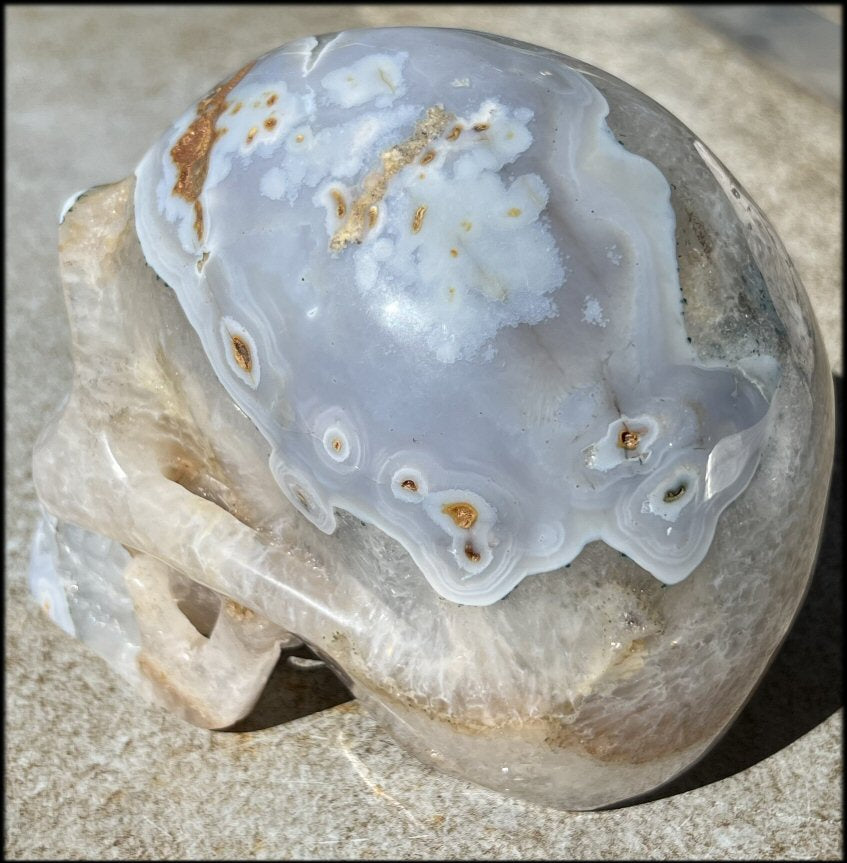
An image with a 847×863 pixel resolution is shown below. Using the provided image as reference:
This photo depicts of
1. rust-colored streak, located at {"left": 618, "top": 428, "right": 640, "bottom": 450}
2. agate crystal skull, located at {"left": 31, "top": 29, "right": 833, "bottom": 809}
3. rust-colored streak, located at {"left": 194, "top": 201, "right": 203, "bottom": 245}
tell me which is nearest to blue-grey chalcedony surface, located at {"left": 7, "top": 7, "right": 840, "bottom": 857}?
agate crystal skull, located at {"left": 31, "top": 29, "right": 833, "bottom": 809}

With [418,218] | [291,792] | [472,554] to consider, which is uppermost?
[418,218]

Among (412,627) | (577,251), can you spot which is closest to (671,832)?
(412,627)

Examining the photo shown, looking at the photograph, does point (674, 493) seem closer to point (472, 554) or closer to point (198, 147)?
point (472, 554)

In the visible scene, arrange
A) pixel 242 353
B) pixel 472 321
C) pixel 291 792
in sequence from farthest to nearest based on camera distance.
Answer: pixel 291 792, pixel 242 353, pixel 472 321

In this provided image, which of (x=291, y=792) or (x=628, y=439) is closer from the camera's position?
(x=628, y=439)

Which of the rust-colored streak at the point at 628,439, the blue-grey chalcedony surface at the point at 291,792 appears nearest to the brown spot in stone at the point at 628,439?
the rust-colored streak at the point at 628,439

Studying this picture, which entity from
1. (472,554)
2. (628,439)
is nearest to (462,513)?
(472,554)

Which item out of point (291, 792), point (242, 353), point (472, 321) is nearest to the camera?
point (472, 321)

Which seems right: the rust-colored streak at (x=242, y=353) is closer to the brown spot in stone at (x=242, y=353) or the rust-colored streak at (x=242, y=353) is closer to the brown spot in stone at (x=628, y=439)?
the brown spot in stone at (x=242, y=353)
